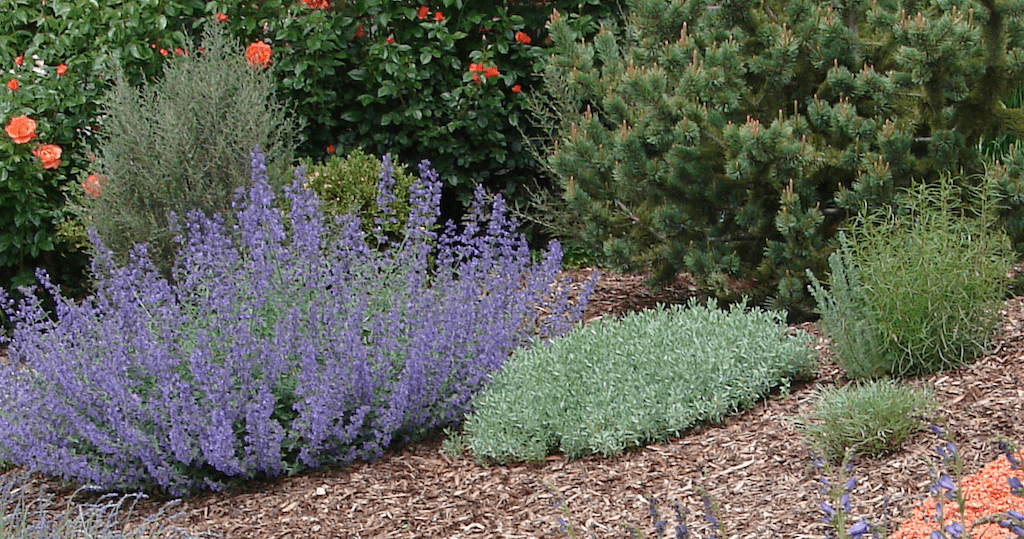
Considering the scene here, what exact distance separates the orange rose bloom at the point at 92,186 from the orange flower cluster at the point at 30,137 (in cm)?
37

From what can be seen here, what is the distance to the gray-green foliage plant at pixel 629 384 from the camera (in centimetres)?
397

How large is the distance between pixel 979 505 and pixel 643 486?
1.08 meters

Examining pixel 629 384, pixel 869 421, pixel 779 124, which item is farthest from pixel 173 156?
Answer: pixel 869 421

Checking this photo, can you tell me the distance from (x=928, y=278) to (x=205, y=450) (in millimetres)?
2619

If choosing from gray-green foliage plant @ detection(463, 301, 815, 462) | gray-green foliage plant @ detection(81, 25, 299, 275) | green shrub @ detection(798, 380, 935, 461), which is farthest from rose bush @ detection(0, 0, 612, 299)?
green shrub @ detection(798, 380, 935, 461)

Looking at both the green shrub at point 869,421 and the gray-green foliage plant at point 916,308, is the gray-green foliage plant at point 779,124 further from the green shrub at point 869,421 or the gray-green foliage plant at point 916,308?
the green shrub at point 869,421

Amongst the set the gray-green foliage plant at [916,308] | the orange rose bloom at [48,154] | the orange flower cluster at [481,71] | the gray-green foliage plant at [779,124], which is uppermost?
the orange flower cluster at [481,71]

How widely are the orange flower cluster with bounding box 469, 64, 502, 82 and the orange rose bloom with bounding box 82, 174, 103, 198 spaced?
90.1 inches

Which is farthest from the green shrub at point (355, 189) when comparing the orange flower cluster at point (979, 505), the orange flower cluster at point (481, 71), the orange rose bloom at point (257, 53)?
the orange flower cluster at point (979, 505)

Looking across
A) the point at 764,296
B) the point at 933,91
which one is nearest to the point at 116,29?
the point at 764,296

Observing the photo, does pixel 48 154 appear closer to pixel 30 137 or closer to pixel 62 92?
pixel 30 137

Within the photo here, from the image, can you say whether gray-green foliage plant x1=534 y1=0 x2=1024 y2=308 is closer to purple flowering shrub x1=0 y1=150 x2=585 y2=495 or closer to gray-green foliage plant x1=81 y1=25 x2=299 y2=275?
purple flowering shrub x1=0 y1=150 x2=585 y2=495

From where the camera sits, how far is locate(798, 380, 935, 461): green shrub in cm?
347

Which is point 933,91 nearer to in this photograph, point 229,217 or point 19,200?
point 229,217
